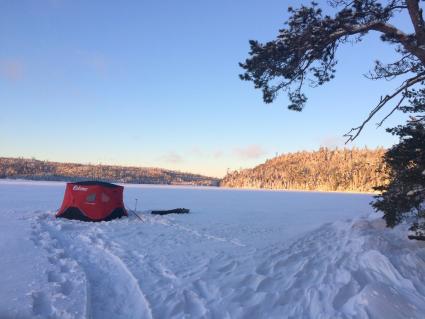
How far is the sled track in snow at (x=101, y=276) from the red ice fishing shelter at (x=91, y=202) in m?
4.01

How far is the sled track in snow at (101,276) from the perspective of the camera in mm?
6480

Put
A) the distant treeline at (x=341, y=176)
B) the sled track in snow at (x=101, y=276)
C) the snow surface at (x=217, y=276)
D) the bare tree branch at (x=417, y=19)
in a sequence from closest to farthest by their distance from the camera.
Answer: the snow surface at (x=217, y=276) → the sled track in snow at (x=101, y=276) → the bare tree branch at (x=417, y=19) → the distant treeline at (x=341, y=176)

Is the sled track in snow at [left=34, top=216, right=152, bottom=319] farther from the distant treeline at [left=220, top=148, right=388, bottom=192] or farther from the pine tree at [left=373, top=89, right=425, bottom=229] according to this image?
the distant treeline at [left=220, top=148, right=388, bottom=192]

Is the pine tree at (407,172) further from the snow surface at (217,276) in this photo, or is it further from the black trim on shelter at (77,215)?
the black trim on shelter at (77,215)

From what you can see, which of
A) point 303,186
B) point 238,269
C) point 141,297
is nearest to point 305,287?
point 238,269

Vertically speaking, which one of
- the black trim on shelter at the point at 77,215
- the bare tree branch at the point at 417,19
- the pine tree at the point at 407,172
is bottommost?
the black trim on shelter at the point at 77,215

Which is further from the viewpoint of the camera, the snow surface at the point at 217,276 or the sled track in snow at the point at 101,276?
the sled track in snow at the point at 101,276

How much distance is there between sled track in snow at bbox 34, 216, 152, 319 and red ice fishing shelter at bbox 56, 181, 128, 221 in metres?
4.01

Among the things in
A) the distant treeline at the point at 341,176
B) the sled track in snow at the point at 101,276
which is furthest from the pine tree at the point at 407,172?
Answer: the distant treeline at the point at 341,176

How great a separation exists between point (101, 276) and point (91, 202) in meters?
10.9

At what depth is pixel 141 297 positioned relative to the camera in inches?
281

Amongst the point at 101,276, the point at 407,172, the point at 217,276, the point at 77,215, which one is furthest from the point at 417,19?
the point at 77,215

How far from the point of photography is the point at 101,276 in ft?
27.2

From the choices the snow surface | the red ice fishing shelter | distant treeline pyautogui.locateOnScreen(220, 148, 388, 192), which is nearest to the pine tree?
the snow surface
